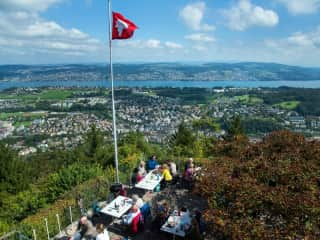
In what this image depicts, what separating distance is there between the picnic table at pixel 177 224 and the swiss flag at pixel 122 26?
5.90 meters

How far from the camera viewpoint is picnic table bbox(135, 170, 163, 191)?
8.79m

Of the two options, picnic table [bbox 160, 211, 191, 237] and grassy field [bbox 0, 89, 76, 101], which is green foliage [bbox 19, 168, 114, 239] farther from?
grassy field [bbox 0, 89, 76, 101]

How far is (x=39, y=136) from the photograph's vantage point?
60656 mm

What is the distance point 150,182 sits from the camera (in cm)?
911

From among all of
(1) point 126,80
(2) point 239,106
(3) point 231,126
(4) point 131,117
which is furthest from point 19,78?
(3) point 231,126

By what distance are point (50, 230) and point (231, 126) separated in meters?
18.3

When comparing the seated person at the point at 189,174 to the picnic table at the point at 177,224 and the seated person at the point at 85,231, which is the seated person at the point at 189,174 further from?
the seated person at the point at 85,231

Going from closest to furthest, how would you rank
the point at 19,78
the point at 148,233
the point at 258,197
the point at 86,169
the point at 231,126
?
the point at 258,197 → the point at 148,233 → the point at 86,169 → the point at 231,126 → the point at 19,78

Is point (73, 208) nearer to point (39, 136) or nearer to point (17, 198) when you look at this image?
point (17, 198)

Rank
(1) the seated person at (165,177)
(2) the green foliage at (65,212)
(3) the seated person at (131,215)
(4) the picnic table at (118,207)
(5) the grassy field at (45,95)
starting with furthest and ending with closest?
1. (5) the grassy field at (45,95)
2. (1) the seated person at (165,177)
3. (2) the green foliage at (65,212)
4. (4) the picnic table at (118,207)
5. (3) the seated person at (131,215)

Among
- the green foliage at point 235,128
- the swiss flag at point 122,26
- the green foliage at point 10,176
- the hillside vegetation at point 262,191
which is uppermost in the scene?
the swiss flag at point 122,26

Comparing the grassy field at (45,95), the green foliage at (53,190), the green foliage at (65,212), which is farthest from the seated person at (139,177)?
the grassy field at (45,95)

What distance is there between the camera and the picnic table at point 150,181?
28.8ft

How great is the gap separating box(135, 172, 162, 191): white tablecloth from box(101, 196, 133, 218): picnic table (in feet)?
3.36
